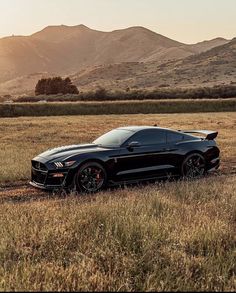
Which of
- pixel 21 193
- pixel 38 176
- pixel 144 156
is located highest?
pixel 144 156

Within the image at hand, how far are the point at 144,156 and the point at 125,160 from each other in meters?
0.55

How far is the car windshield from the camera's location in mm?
11188

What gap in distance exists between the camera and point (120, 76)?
142750 millimetres

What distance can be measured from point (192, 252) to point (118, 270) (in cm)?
109

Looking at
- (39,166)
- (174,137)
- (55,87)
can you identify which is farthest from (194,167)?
(55,87)

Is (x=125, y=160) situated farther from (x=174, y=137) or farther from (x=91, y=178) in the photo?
(x=174, y=137)

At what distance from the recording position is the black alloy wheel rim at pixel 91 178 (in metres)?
10.5

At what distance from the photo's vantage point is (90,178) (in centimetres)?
1056

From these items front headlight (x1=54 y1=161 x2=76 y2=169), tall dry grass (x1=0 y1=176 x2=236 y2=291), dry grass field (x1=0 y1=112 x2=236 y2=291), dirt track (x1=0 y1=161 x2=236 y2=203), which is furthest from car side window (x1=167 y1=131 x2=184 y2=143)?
tall dry grass (x1=0 y1=176 x2=236 y2=291)

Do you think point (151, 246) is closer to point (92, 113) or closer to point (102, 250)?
point (102, 250)

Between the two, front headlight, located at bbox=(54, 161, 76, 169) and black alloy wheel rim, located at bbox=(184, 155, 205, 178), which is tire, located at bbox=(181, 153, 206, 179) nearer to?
black alloy wheel rim, located at bbox=(184, 155, 205, 178)

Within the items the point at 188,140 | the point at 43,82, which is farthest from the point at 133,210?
the point at 43,82

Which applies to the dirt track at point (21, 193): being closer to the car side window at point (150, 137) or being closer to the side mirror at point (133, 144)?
the side mirror at point (133, 144)

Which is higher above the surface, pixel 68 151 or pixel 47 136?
pixel 68 151
